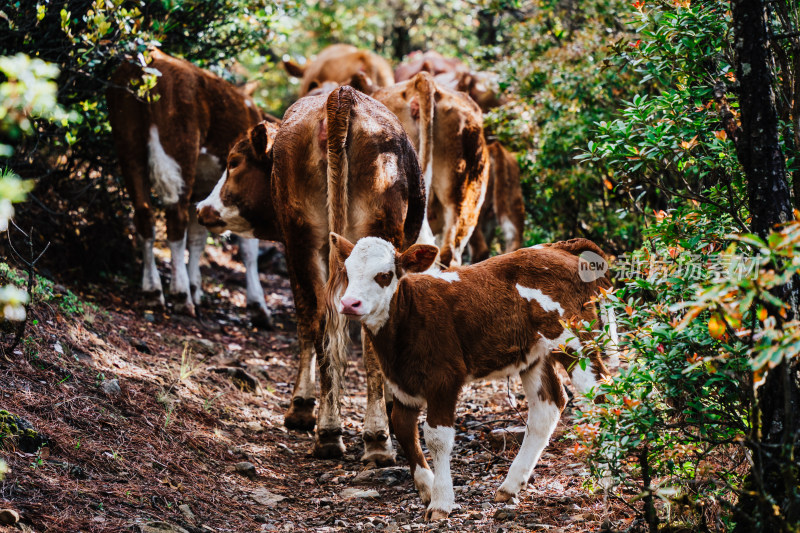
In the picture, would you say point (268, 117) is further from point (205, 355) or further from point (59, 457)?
point (59, 457)

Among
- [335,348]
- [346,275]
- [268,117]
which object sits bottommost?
[335,348]

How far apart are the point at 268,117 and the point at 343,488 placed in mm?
6177

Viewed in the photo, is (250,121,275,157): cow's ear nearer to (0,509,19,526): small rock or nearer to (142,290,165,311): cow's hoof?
(142,290,165,311): cow's hoof

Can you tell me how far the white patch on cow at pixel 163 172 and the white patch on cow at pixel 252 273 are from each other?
154 centimetres

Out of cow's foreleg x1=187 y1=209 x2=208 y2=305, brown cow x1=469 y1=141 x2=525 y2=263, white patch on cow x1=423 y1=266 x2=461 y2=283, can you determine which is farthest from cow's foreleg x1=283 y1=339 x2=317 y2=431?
brown cow x1=469 y1=141 x2=525 y2=263

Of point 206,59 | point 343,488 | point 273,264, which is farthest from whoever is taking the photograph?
point 273,264

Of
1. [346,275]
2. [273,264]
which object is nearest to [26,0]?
[346,275]

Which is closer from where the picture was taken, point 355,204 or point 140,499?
point 140,499

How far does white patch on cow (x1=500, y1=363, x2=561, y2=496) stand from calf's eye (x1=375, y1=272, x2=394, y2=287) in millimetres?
1155

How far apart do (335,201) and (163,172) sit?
361 cm

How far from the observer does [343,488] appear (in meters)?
5.09

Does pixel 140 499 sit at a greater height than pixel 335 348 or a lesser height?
lesser

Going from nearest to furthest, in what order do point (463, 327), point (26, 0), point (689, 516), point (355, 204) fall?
point (689, 516) < point (463, 327) < point (355, 204) < point (26, 0)

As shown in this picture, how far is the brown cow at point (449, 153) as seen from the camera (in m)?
7.59
